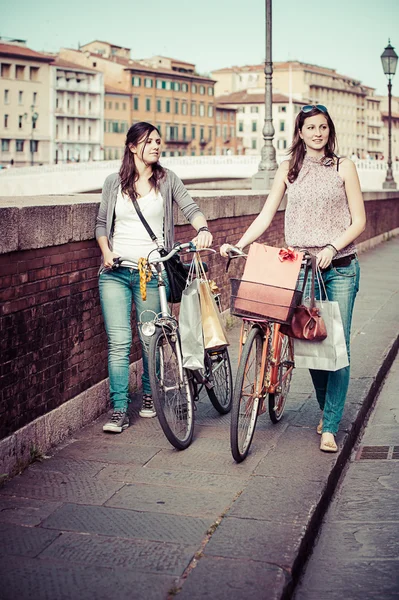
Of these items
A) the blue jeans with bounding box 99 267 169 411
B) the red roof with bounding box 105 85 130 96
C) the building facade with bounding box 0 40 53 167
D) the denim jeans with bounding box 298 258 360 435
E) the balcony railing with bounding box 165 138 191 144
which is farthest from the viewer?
the balcony railing with bounding box 165 138 191 144

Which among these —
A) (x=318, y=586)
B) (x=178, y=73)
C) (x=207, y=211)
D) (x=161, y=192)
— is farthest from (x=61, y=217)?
(x=178, y=73)

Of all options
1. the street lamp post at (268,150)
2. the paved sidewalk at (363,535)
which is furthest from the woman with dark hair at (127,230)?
the street lamp post at (268,150)

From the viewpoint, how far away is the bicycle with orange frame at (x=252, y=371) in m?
5.00

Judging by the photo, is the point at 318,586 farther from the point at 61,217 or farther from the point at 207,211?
the point at 207,211

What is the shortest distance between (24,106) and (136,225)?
4563 inches

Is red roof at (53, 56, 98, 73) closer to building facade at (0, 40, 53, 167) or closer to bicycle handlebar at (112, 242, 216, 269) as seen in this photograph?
building facade at (0, 40, 53, 167)

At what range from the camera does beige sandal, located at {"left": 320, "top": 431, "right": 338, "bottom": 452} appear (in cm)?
540

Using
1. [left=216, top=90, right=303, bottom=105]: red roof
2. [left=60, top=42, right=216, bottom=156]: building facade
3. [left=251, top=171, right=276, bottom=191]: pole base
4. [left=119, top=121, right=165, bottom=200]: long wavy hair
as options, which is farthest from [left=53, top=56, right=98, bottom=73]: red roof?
[left=119, top=121, right=165, bottom=200]: long wavy hair

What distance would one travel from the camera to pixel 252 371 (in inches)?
206

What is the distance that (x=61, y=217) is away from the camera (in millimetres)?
5473

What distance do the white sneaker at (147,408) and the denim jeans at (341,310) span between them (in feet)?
3.50

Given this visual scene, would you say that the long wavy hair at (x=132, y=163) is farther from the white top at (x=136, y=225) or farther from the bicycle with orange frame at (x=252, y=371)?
the bicycle with orange frame at (x=252, y=371)

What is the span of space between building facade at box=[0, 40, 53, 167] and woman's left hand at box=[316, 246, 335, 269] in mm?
108626

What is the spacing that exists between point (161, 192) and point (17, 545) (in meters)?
2.41
